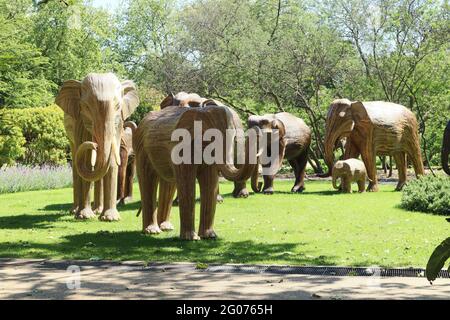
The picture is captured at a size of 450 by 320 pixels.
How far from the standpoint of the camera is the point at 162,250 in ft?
30.1

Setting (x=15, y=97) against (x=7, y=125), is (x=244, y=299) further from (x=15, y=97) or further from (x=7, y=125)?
(x=15, y=97)

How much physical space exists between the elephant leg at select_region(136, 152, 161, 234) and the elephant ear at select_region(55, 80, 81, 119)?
3076 millimetres

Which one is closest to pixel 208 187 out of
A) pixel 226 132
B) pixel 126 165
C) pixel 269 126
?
pixel 226 132

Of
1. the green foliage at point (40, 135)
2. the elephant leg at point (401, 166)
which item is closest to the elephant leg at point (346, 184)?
the elephant leg at point (401, 166)

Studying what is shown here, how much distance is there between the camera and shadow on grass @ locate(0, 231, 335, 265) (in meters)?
8.48

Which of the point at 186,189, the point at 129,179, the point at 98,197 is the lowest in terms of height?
the point at 98,197

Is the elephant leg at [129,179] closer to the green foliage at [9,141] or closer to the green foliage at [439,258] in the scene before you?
the green foliage at [9,141]

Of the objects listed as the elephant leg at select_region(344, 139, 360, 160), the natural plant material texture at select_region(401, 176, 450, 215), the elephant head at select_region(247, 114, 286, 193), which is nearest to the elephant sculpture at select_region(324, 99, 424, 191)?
the elephant leg at select_region(344, 139, 360, 160)

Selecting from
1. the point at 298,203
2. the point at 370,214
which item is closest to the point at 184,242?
the point at 370,214

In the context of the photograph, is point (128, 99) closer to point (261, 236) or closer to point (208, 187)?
point (208, 187)

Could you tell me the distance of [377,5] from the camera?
28.4 m

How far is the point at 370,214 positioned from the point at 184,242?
5.13 m

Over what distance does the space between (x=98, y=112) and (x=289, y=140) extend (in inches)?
363

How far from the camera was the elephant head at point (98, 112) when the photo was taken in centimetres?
1137
